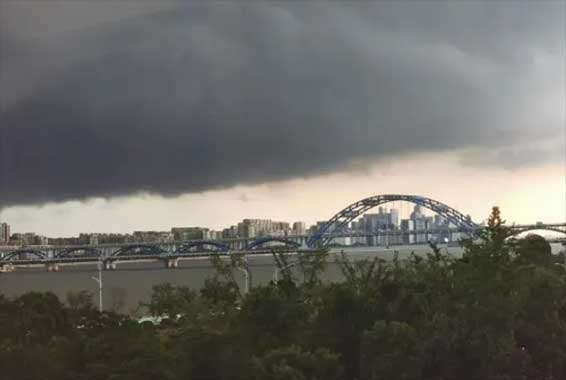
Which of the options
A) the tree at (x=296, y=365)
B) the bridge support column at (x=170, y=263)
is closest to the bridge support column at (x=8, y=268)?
the bridge support column at (x=170, y=263)

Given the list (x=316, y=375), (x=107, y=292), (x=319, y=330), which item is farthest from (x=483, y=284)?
(x=107, y=292)

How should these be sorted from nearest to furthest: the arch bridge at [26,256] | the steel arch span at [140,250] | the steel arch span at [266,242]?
the arch bridge at [26,256] < the steel arch span at [266,242] < the steel arch span at [140,250]

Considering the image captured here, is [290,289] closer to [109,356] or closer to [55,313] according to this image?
[109,356]

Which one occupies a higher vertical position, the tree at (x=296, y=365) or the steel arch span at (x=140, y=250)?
the steel arch span at (x=140, y=250)

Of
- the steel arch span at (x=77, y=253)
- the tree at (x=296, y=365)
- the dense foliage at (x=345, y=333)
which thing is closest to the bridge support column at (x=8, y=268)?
the steel arch span at (x=77, y=253)

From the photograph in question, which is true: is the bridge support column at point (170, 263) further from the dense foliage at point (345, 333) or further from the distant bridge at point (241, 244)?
the dense foliage at point (345, 333)

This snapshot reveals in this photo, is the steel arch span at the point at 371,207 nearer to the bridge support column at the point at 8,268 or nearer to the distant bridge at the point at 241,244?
the distant bridge at the point at 241,244

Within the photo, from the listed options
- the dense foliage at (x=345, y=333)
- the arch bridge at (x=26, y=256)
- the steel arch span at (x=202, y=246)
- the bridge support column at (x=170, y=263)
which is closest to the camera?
the dense foliage at (x=345, y=333)

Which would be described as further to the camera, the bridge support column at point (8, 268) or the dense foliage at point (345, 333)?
the bridge support column at point (8, 268)
